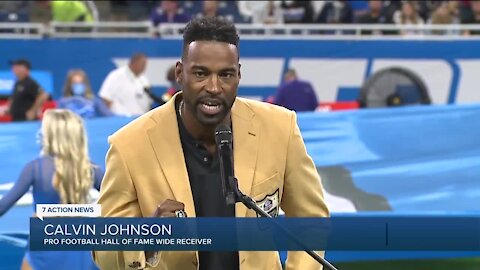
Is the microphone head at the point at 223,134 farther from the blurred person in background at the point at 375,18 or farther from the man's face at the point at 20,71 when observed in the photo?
the blurred person in background at the point at 375,18

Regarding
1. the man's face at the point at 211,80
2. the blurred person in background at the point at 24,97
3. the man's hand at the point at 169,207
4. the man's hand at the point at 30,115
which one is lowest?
the man's hand at the point at 30,115

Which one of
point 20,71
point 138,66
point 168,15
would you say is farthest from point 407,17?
point 20,71

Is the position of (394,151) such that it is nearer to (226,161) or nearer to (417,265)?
(417,265)

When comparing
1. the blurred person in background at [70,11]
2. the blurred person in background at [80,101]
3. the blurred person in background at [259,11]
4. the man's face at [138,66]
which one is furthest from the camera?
the blurred person in background at [259,11]

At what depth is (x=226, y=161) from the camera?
2.86 m

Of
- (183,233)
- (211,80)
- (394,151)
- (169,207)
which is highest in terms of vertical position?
(211,80)

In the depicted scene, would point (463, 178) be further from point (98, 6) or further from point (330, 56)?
point (98, 6)

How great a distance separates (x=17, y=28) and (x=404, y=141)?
668cm

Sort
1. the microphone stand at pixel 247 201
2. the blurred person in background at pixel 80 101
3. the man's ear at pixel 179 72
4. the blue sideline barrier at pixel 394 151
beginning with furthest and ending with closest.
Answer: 1. the blurred person in background at pixel 80 101
2. the blue sideline barrier at pixel 394 151
3. the man's ear at pixel 179 72
4. the microphone stand at pixel 247 201

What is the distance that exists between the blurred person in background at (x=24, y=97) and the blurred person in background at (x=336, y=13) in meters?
3.57

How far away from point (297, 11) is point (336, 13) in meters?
0.46

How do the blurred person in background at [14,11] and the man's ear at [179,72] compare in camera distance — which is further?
the blurred person in background at [14,11]

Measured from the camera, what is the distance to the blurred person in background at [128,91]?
11.1m

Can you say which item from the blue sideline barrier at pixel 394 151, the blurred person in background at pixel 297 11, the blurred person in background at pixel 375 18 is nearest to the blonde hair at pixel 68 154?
the blue sideline barrier at pixel 394 151
